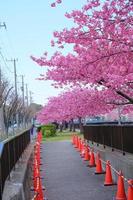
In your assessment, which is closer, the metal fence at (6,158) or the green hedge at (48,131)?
the metal fence at (6,158)

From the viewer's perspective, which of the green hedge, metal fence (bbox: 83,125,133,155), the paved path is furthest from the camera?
the green hedge

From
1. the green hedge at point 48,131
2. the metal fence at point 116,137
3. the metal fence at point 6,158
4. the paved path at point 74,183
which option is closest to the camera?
the metal fence at point 6,158

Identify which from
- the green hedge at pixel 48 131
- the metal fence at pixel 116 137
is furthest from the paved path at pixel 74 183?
the green hedge at pixel 48 131

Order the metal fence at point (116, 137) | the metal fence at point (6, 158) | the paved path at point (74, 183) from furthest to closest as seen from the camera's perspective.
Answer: the metal fence at point (116, 137), the paved path at point (74, 183), the metal fence at point (6, 158)

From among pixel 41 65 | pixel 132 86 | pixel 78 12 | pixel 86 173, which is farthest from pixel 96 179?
pixel 78 12

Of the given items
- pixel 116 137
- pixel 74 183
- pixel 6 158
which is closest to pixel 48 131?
pixel 116 137

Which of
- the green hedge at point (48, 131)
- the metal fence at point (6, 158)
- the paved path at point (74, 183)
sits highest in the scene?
the green hedge at point (48, 131)

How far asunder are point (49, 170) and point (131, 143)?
213 inches

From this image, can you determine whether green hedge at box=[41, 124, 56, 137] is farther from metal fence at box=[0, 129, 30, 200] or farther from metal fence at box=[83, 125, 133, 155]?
metal fence at box=[0, 129, 30, 200]

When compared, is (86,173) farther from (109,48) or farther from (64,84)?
(109,48)

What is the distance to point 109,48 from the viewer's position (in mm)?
12141

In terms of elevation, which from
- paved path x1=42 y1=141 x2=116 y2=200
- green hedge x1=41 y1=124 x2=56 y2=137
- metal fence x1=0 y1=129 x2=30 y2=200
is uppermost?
green hedge x1=41 y1=124 x2=56 y2=137

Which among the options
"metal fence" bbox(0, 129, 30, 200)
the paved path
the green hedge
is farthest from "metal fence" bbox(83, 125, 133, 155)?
the green hedge

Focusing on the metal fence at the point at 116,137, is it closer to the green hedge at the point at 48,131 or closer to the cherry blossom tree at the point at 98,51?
the cherry blossom tree at the point at 98,51
